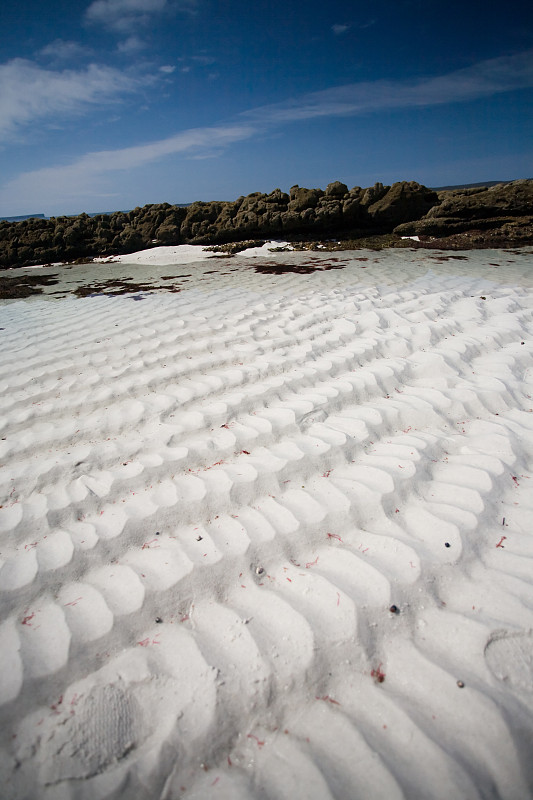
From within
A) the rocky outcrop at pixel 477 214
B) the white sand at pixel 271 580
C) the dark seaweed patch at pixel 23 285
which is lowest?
the white sand at pixel 271 580

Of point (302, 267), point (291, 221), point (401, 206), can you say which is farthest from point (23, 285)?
point (401, 206)

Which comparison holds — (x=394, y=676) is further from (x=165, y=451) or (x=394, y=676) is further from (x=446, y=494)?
(x=165, y=451)

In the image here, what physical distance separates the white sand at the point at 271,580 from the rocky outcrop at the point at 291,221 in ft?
40.7

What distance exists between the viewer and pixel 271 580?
1.66 meters

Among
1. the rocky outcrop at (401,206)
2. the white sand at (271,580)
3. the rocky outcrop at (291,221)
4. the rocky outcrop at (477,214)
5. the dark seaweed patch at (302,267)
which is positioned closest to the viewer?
the white sand at (271,580)

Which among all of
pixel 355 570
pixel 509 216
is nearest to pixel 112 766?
pixel 355 570

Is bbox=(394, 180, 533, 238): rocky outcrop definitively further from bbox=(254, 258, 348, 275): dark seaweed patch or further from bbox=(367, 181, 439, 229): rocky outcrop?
bbox=(254, 258, 348, 275): dark seaweed patch

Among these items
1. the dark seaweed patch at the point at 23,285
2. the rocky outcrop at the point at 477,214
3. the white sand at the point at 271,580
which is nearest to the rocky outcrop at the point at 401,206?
the rocky outcrop at the point at 477,214

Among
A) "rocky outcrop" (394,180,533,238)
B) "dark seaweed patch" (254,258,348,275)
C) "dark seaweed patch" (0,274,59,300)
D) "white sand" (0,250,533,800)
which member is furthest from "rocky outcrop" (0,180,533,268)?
"white sand" (0,250,533,800)

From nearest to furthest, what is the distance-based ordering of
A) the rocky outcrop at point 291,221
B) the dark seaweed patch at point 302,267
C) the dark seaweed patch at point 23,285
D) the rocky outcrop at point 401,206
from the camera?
the dark seaweed patch at point 23,285 < the dark seaweed patch at point 302,267 < the rocky outcrop at point 291,221 < the rocky outcrop at point 401,206

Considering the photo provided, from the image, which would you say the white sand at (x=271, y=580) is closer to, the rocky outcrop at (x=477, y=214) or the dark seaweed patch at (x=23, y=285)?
the dark seaweed patch at (x=23, y=285)

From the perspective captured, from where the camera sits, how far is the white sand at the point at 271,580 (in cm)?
113

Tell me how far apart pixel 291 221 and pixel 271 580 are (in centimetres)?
1493

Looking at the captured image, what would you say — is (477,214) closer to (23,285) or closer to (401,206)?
(401,206)
